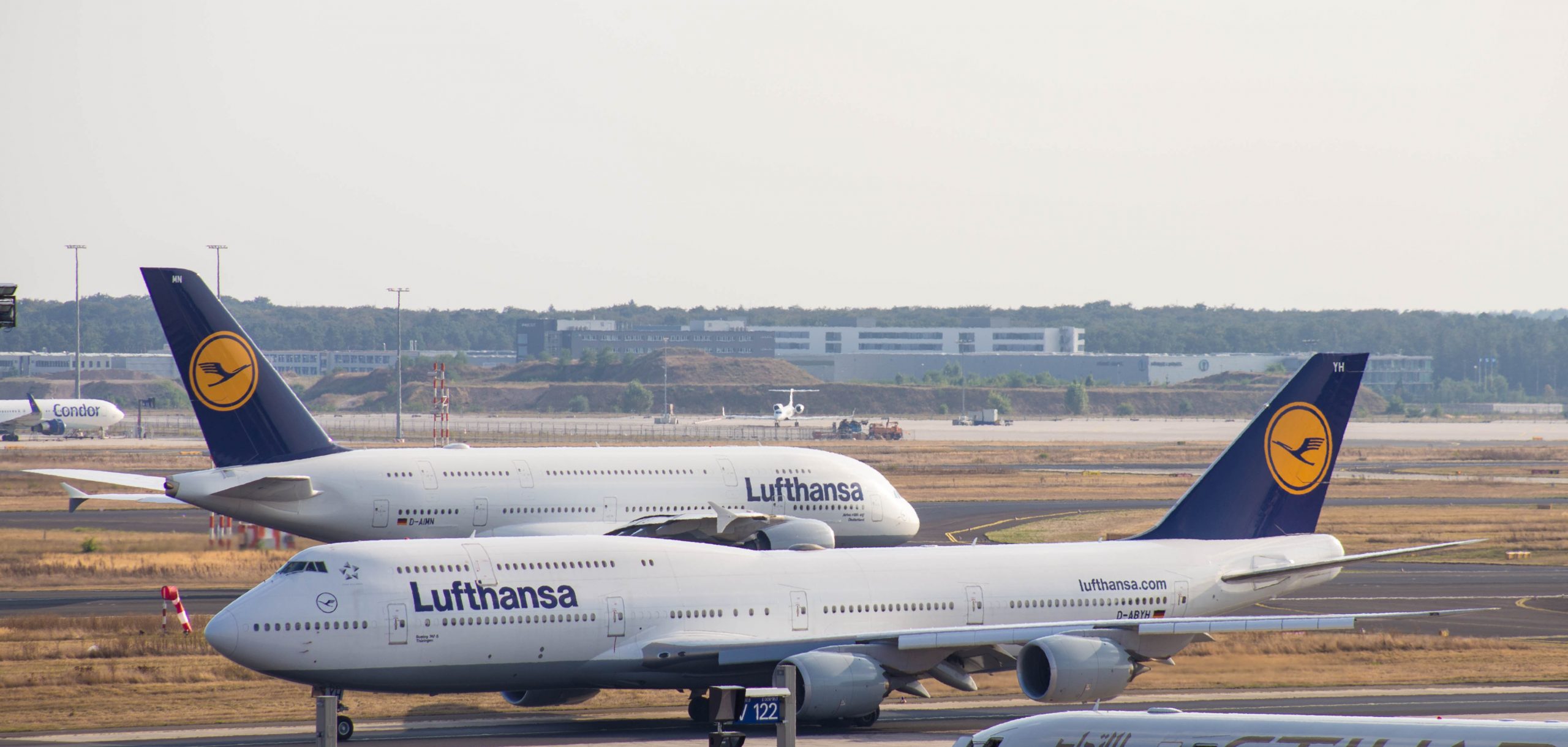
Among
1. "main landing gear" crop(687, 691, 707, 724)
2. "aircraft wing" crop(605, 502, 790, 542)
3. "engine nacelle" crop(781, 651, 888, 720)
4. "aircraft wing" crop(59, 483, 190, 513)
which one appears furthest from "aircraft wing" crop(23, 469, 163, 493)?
"engine nacelle" crop(781, 651, 888, 720)

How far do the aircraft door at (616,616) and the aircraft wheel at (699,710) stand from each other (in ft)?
8.92

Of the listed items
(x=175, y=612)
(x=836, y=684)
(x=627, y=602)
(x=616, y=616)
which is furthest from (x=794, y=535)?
(x=175, y=612)

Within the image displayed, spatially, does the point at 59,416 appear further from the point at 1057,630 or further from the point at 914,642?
the point at 1057,630

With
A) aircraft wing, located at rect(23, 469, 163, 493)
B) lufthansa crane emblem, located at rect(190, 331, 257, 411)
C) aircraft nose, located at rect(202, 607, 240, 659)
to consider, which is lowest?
aircraft nose, located at rect(202, 607, 240, 659)

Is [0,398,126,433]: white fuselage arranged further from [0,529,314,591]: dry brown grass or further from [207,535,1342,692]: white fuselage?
[207,535,1342,692]: white fuselage

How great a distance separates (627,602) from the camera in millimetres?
33125

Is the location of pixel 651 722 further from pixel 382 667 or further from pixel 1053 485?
pixel 1053 485

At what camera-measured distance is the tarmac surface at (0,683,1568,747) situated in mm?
32750

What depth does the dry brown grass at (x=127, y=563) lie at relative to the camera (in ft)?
195

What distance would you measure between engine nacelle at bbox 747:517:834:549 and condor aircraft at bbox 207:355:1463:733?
38.1 feet

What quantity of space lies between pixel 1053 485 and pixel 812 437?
73.2m

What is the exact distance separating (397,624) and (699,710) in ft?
22.3

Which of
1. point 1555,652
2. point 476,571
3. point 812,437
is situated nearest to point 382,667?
point 476,571

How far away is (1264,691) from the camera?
39.8m
